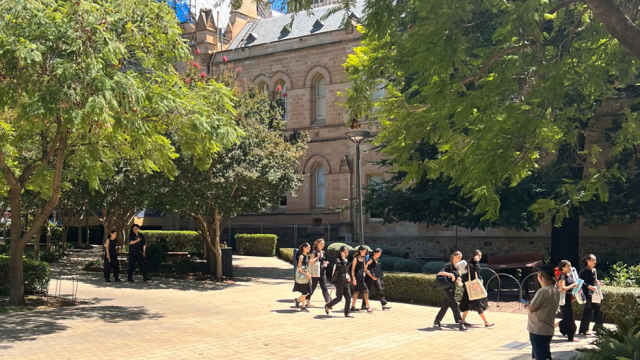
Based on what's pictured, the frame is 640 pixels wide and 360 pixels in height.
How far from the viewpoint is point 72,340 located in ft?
36.2

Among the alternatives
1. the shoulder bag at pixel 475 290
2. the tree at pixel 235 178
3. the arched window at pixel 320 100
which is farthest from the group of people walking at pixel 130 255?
the arched window at pixel 320 100

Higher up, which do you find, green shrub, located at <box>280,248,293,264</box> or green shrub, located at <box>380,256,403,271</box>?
green shrub, located at <box>280,248,293,264</box>

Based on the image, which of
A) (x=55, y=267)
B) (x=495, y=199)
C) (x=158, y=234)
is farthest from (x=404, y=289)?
(x=158, y=234)

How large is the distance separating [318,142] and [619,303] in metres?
22.9

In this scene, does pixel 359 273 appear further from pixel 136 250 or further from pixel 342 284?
pixel 136 250

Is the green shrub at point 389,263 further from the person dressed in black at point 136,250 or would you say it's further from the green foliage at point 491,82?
the green foliage at point 491,82

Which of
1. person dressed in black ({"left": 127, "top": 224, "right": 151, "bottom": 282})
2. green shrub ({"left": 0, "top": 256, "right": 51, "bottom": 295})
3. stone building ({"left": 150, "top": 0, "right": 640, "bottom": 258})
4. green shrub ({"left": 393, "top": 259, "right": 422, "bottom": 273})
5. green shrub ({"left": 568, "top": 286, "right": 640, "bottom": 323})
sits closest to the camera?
green shrub ({"left": 568, "top": 286, "right": 640, "bottom": 323})

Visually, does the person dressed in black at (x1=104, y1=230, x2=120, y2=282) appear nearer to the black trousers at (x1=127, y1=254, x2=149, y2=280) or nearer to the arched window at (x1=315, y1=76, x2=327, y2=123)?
the black trousers at (x1=127, y1=254, x2=149, y2=280)

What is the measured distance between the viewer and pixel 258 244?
32.8 meters

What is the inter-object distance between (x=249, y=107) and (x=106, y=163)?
273 inches

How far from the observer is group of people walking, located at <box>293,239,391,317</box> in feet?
47.3

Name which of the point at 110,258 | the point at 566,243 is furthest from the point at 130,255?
the point at 566,243

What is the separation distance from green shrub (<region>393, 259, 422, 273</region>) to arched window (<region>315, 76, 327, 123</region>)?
1718cm

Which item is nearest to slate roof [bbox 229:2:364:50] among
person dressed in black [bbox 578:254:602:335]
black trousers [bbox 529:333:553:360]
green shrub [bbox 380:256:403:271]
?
green shrub [bbox 380:256:403:271]
